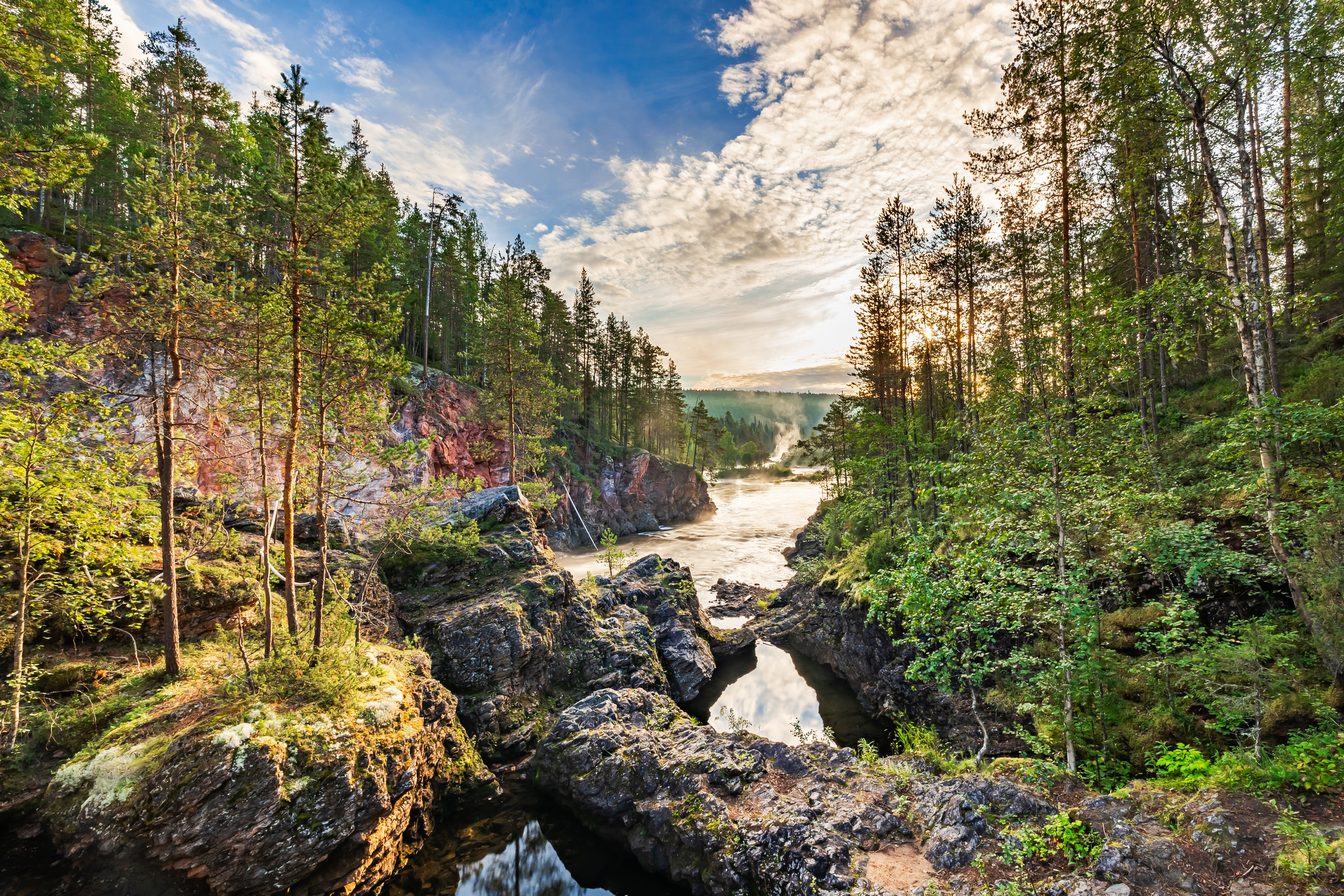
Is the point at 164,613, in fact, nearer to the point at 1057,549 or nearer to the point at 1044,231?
the point at 1057,549

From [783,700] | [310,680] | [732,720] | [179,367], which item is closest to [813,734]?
[783,700]

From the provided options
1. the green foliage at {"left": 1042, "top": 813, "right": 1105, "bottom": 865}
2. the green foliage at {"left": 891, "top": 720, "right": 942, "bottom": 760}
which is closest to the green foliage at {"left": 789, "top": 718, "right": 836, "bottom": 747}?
the green foliage at {"left": 891, "top": 720, "right": 942, "bottom": 760}

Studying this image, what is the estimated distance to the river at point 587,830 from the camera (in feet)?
27.5

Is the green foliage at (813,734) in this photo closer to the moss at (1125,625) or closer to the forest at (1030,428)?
the forest at (1030,428)

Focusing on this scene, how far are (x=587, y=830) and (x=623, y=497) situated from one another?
40.5 metres

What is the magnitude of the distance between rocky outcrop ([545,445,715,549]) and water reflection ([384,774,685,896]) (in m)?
28.3

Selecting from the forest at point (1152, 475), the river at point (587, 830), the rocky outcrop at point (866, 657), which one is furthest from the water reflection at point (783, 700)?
the forest at point (1152, 475)

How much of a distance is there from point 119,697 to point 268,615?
2497 millimetres

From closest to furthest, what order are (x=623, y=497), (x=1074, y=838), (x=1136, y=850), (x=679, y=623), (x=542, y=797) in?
(x=1136, y=850)
(x=1074, y=838)
(x=542, y=797)
(x=679, y=623)
(x=623, y=497)

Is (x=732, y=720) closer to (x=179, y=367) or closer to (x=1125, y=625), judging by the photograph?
(x=1125, y=625)

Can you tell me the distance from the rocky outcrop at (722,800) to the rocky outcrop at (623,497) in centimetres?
2837

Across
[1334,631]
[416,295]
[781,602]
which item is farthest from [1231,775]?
[416,295]

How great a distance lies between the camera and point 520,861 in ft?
29.2

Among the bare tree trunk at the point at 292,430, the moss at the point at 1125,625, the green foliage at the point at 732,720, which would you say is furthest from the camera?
the green foliage at the point at 732,720
